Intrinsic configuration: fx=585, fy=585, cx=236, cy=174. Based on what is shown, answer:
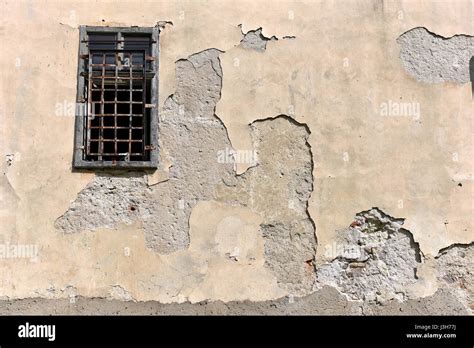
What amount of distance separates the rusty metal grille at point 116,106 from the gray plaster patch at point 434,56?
246cm

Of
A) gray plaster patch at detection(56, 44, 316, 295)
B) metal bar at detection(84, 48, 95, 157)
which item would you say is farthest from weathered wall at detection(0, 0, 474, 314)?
metal bar at detection(84, 48, 95, 157)

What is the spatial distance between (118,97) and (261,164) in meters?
1.46

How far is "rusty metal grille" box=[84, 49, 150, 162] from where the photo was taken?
5.18 m

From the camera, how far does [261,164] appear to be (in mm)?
5234

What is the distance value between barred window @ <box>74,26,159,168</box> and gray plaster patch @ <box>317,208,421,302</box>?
1.84 metres

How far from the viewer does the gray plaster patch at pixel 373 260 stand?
5145mm

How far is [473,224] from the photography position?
5.27m

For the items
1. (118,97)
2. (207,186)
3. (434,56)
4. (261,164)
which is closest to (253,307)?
(207,186)

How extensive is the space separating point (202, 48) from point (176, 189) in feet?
4.31

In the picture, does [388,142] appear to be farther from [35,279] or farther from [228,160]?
[35,279]

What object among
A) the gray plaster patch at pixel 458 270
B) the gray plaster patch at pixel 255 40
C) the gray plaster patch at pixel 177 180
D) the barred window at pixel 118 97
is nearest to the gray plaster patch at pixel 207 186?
the gray plaster patch at pixel 177 180

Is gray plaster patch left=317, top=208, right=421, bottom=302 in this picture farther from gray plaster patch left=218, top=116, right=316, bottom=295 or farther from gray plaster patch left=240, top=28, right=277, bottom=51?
gray plaster patch left=240, top=28, right=277, bottom=51

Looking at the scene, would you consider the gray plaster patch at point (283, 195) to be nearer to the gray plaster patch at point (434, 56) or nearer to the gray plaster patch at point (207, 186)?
the gray plaster patch at point (207, 186)

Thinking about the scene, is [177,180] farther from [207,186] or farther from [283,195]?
[283,195]
